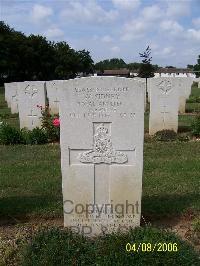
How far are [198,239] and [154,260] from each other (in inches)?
43.9

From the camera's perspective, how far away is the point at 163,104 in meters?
13.2

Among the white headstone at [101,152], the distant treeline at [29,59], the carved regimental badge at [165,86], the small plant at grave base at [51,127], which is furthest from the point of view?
the distant treeline at [29,59]

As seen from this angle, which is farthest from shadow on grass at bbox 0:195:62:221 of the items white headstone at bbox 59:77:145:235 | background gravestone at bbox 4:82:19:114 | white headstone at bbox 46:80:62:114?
background gravestone at bbox 4:82:19:114

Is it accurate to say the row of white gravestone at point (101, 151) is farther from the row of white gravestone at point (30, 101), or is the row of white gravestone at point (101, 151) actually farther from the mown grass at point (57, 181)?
the row of white gravestone at point (30, 101)

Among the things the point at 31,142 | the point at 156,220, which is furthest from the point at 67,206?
the point at 31,142

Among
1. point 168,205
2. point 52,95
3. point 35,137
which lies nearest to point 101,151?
point 168,205

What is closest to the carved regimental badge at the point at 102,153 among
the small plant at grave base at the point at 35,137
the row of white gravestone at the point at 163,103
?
the small plant at grave base at the point at 35,137

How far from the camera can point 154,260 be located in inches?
169

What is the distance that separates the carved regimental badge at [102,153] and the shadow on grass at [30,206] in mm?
1176

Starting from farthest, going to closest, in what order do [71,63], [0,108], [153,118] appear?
[71,63] < [0,108] < [153,118]

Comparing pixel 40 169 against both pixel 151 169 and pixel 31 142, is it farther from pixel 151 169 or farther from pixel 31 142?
pixel 31 142

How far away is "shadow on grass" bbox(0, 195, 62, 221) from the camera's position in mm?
6078

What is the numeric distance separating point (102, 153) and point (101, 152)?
0.02 meters

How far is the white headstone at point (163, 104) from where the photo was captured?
1285cm
